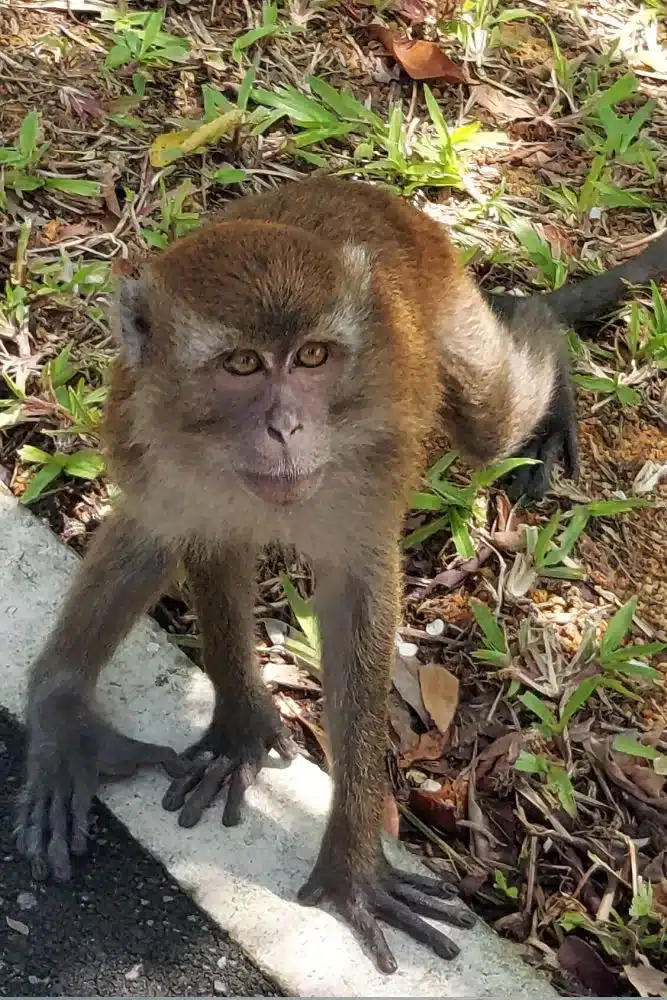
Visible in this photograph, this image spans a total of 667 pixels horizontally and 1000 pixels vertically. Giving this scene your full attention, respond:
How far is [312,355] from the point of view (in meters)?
3.26

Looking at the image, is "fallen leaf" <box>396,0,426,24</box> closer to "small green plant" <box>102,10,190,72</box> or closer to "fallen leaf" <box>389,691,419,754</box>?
A: "small green plant" <box>102,10,190,72</box>

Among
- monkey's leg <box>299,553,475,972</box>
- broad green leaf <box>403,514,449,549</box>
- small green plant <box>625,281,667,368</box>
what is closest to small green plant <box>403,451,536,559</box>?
broad green leaf <box>403,514,449,549</box>

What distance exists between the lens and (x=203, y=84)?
6062mm

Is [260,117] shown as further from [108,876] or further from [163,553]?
[108,876]

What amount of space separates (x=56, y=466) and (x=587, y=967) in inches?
97.8

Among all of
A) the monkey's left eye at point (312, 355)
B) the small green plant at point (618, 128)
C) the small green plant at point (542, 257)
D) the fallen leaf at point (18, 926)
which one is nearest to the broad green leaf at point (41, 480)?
the fallen leaf at point (18, 926)

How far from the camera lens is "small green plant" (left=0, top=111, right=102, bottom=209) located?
5.46 m

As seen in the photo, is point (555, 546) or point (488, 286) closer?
point (555, 546)

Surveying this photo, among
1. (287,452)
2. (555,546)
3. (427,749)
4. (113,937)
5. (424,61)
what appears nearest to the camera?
(287,452)

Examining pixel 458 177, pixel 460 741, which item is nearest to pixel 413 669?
pixel 460 741

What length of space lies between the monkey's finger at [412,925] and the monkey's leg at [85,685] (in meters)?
0.74

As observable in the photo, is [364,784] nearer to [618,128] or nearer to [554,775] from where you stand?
[554,775]

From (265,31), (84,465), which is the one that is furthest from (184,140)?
(84,465)

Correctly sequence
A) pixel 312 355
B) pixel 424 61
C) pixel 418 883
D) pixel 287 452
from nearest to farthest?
pixel 287 452
pixel 312 355
pixel 418 883
pixel 424 61
